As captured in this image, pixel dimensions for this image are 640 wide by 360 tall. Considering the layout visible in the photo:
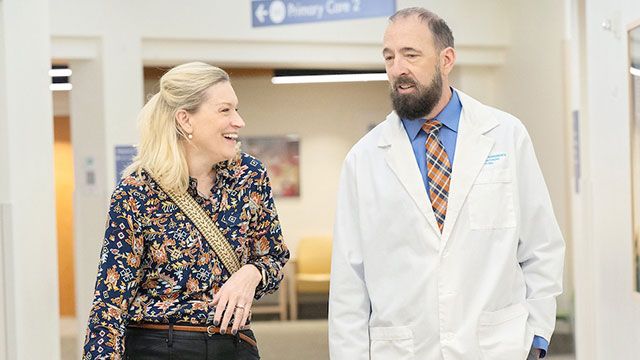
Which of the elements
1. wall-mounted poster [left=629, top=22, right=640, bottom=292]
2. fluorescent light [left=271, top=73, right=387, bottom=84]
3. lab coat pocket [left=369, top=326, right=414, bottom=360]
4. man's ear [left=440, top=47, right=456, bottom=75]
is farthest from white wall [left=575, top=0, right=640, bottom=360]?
fluorescent light [left=271, top=73, right=387, bottom=84]

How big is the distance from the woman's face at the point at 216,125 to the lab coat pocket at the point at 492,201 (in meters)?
0.71

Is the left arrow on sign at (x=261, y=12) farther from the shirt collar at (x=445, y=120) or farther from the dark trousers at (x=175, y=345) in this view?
the dark trousers at (x=175, y=345)

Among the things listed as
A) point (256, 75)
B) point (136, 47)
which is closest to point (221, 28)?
point (136, 47)

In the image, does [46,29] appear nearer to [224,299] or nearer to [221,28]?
[224,299]

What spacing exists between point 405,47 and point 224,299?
876 mm

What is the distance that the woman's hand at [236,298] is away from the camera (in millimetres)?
3018

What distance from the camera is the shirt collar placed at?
3139 millimetres

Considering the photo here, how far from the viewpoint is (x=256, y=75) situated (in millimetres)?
14297

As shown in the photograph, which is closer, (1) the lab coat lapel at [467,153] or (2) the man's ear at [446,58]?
(1) the lab coat lapel at [467,153]

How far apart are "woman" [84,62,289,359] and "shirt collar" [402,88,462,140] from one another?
0.46m

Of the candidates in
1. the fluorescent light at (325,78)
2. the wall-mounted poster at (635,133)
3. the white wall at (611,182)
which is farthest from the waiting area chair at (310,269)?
Answer: the wall-mounted poster at (635,133)

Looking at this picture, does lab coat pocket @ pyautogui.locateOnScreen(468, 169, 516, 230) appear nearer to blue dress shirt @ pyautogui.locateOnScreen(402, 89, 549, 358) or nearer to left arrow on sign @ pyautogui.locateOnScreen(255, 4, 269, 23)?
blue dress shirt @ pyautogui.locateOnScreen(402, 89, 549, 358)

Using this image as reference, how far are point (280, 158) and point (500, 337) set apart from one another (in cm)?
1201

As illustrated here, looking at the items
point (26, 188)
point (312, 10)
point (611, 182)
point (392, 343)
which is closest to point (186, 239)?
point (392, 343)
